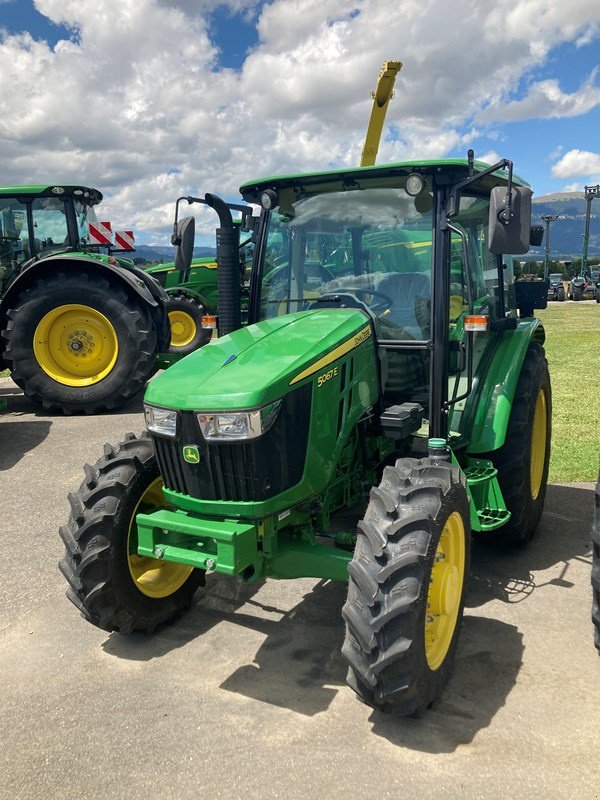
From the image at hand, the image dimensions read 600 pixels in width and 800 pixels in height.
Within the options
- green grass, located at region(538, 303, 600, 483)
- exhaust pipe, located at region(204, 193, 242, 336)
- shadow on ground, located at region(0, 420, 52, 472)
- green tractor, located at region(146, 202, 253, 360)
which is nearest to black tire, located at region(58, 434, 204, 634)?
exhaust pipe, located at region(204, 193, 242, 336)

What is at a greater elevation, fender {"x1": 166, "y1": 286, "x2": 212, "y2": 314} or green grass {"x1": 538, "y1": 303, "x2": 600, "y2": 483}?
fender {"x1": 166, "y1": 286, "x2": 212, "y2": 314}

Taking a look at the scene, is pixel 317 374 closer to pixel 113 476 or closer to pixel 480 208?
pixel 113 476

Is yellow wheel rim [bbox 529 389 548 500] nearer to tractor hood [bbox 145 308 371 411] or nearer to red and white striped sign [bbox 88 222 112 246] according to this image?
tractor hood [bbox 145 308 371 411]

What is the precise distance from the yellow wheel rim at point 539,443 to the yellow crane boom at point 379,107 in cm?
305

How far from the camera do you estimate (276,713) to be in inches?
107

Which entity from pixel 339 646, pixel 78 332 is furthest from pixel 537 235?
pixel 78 332

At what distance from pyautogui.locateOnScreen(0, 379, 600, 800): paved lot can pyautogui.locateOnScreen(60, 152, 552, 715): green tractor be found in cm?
19

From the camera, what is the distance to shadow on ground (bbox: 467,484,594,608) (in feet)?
12.2

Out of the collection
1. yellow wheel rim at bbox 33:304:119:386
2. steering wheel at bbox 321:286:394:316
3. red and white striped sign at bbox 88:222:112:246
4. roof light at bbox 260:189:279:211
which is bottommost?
yellow wheel rim at bbox 33:304:119:386

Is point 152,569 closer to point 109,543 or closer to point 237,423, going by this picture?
point 109,543

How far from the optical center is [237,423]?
8.93 ft

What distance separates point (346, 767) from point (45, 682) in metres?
1.45

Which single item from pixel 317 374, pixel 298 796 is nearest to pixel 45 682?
pixel 298 796

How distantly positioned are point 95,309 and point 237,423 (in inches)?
235
